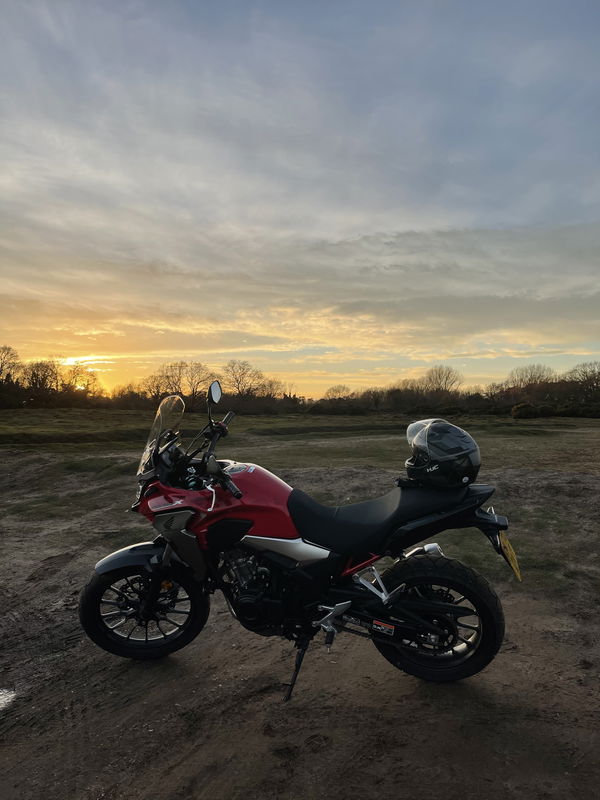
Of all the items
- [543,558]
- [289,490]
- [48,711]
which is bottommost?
[48,711]

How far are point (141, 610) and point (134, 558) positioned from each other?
44cm

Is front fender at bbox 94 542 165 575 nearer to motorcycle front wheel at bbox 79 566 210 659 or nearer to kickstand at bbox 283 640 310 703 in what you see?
motorcycle front wheel at bbox 79 566 210 659

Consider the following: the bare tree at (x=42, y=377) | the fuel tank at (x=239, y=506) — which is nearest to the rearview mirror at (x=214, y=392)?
the fuel tank at (x=239, y=506)

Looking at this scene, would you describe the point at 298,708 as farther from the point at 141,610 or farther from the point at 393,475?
the point at 393,475

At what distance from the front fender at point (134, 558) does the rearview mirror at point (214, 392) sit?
4.17ft

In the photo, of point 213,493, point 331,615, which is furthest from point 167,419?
point 331,615

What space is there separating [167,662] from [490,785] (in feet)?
7.90

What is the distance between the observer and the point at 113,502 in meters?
9.52

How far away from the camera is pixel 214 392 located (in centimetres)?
365

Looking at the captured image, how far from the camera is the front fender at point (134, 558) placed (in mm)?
3996

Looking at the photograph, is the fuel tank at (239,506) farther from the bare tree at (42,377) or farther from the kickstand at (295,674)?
the bare tree at (42,377)

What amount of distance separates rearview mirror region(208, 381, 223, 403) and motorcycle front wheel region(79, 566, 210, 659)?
1.39m

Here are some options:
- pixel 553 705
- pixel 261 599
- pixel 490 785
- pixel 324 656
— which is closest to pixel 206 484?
pixel 261 599

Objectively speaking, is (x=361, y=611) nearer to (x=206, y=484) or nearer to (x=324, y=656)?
(x=324, y=656)
